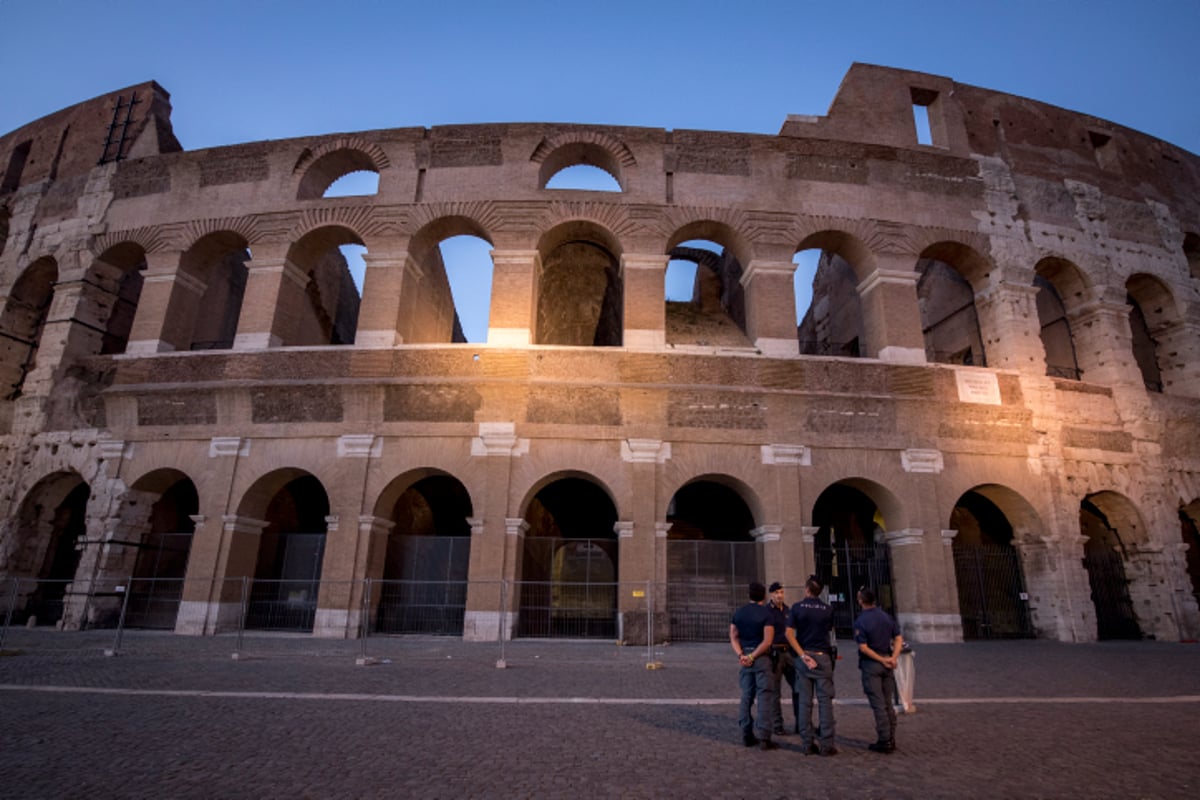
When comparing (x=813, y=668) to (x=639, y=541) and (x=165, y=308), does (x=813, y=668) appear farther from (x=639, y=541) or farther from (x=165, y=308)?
(x=165, y=308)

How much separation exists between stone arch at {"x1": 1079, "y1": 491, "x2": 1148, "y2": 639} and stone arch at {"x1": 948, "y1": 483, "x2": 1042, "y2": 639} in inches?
53.4

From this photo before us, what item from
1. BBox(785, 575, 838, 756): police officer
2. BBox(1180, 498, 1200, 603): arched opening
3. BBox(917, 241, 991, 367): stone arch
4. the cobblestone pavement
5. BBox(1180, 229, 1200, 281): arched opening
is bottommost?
the cobblestone pavement

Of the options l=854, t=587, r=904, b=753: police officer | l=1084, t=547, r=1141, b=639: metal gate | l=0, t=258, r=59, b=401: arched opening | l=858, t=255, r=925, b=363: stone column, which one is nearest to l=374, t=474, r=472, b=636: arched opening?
l=854, t=587, r=904, b=753: police officer

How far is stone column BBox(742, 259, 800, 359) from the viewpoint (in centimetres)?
1264

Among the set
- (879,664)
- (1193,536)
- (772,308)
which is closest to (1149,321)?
(1193,536)

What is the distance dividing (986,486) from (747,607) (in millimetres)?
10826

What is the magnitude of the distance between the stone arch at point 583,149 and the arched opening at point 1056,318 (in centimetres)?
999

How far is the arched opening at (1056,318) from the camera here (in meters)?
14.5

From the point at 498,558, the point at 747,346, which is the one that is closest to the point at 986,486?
the point at 747,346

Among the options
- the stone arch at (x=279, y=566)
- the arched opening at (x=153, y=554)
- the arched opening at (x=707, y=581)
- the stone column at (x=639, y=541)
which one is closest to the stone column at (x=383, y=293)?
the stone arch at (x=279, y=566)

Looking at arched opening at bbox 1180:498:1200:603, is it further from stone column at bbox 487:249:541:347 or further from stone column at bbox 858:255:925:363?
stone column at bbox 487:249:541:347

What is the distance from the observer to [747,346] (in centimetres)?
1325

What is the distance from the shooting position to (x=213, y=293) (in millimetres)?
16094

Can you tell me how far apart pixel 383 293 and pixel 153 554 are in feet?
24.7
